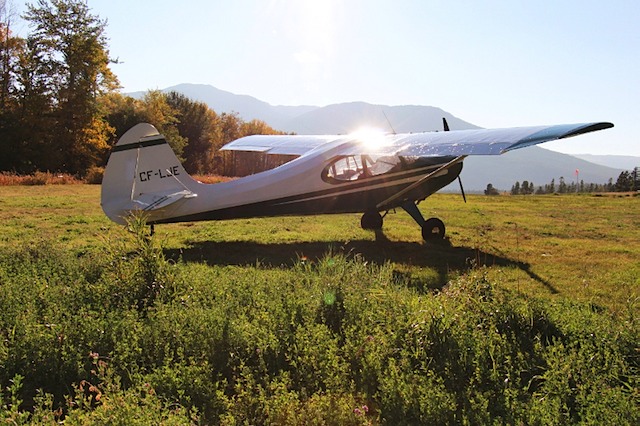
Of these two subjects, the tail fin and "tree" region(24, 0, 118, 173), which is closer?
the tail fin

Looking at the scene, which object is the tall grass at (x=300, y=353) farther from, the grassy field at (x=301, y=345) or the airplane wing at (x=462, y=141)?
the airplane wing at (x=462, y=141)

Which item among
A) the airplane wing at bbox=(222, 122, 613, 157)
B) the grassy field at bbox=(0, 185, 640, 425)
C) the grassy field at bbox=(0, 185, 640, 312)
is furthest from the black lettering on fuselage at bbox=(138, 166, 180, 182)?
the airplane wing at bbox=(222, 122, 613, 157)

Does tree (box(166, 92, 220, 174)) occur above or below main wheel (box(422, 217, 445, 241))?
above

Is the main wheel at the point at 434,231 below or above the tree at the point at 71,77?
below

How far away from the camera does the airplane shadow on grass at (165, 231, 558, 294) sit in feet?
24.7

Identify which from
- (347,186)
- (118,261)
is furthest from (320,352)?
(347,186)

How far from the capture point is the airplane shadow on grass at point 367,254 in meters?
7.54

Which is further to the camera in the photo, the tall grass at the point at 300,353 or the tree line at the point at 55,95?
the tree line at the point at 55,95

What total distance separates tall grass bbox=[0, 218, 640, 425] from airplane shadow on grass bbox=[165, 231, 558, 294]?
1.99 meters

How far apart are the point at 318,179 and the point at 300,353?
19.0ft

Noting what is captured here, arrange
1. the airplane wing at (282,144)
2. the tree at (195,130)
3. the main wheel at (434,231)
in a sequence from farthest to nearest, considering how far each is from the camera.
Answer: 1. the tree at (195,130)
2. the airplane wing at (282,144)
3. the main wheel at (434,231)

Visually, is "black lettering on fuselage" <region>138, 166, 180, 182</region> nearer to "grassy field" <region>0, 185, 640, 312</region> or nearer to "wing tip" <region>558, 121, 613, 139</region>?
"grassy field" <region>0, 185, 640, 312</region>

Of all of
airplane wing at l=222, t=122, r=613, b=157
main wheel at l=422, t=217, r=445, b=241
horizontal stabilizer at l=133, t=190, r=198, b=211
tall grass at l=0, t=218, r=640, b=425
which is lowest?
tall grass at l=0, t=218, r=640, b=425

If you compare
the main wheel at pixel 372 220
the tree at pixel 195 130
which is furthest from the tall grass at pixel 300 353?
the tree at pixel 195 130
